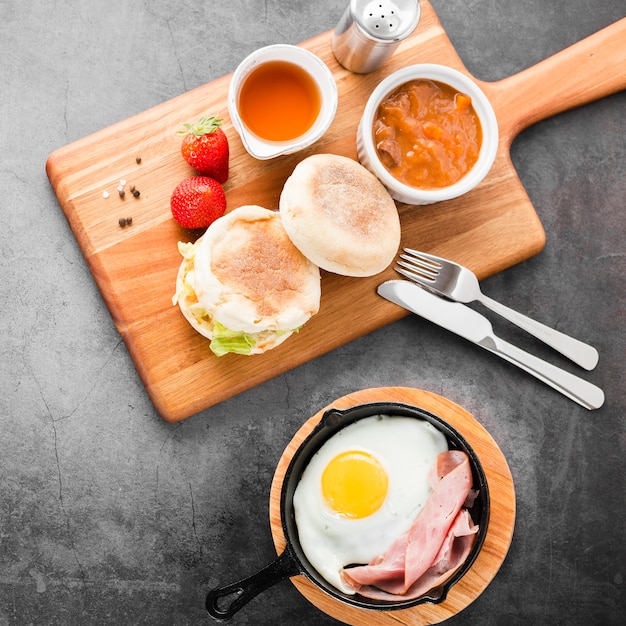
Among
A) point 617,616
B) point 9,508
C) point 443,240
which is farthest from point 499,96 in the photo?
point 9,508

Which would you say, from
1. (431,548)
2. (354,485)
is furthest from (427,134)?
(431,548)

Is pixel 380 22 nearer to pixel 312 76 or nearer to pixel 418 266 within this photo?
pixel 312 76

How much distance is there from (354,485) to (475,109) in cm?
152

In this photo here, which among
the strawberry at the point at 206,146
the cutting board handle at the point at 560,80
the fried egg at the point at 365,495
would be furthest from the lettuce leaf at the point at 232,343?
the cutting board handle at the point at 560,80

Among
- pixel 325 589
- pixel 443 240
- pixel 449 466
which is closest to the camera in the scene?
pixel 325 589

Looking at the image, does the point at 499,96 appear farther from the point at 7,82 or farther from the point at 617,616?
the point at 617,616

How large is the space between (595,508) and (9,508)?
256 centimetres

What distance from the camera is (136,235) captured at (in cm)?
250

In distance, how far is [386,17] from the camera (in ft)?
7.66

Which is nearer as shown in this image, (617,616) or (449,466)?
(449,466)

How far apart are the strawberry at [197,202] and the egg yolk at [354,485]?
1.06 m

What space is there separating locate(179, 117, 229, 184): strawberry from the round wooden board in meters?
1.05

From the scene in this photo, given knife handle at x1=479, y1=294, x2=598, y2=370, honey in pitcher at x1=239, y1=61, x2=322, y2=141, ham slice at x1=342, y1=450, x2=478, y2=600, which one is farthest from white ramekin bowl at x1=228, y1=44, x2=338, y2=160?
ham slice at x1=342, y1=450, x2=478, y2=600

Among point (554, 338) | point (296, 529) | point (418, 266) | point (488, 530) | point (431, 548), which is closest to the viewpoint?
point (431, 548)
